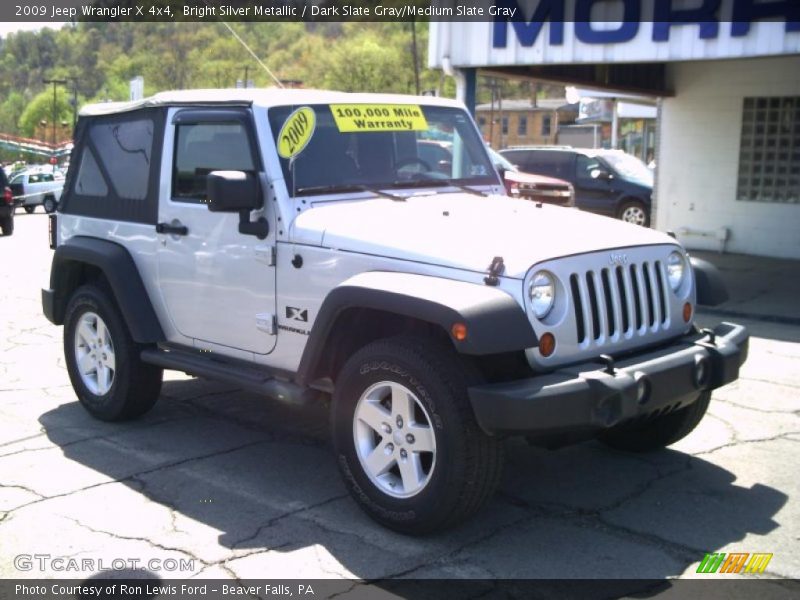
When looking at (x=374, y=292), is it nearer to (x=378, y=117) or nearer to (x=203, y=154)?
(x=378, y=117)

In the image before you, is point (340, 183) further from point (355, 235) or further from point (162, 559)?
point (162, 559)

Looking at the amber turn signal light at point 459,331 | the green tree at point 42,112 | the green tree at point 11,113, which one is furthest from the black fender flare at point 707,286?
the green tree at point 11,113

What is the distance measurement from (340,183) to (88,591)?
244 centimetres

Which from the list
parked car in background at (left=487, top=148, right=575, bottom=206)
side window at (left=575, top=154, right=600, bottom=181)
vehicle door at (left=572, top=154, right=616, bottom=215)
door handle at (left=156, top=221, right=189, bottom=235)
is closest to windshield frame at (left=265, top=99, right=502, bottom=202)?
door handle at (left=156, top=221, right=189, bottom=235)

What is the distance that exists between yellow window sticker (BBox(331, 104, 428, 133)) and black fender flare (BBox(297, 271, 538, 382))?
1.26 m

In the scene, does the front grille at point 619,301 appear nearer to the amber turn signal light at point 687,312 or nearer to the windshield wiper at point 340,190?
the amber turn signal light at point 687,312

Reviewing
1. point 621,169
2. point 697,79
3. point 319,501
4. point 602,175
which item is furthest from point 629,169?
point 319,501

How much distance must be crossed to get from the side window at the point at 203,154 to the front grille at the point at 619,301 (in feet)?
6.38

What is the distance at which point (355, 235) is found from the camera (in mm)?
4488

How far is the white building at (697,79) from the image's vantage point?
11281 mm

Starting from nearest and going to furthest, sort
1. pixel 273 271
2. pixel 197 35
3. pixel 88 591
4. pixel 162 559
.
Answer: pixel 88 591
pixel 162 559
pixel 273 271
pixel 197 35

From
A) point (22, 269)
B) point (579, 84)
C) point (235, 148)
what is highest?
point (579, 84)

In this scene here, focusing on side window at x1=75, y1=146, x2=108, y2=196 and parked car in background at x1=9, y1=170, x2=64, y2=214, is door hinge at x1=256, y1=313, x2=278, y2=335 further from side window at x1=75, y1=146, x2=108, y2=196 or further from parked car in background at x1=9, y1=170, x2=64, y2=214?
parked car in background at x1=9, y1=170, x2=64, y2=214

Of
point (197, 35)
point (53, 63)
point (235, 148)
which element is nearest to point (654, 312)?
point (235, 148)
